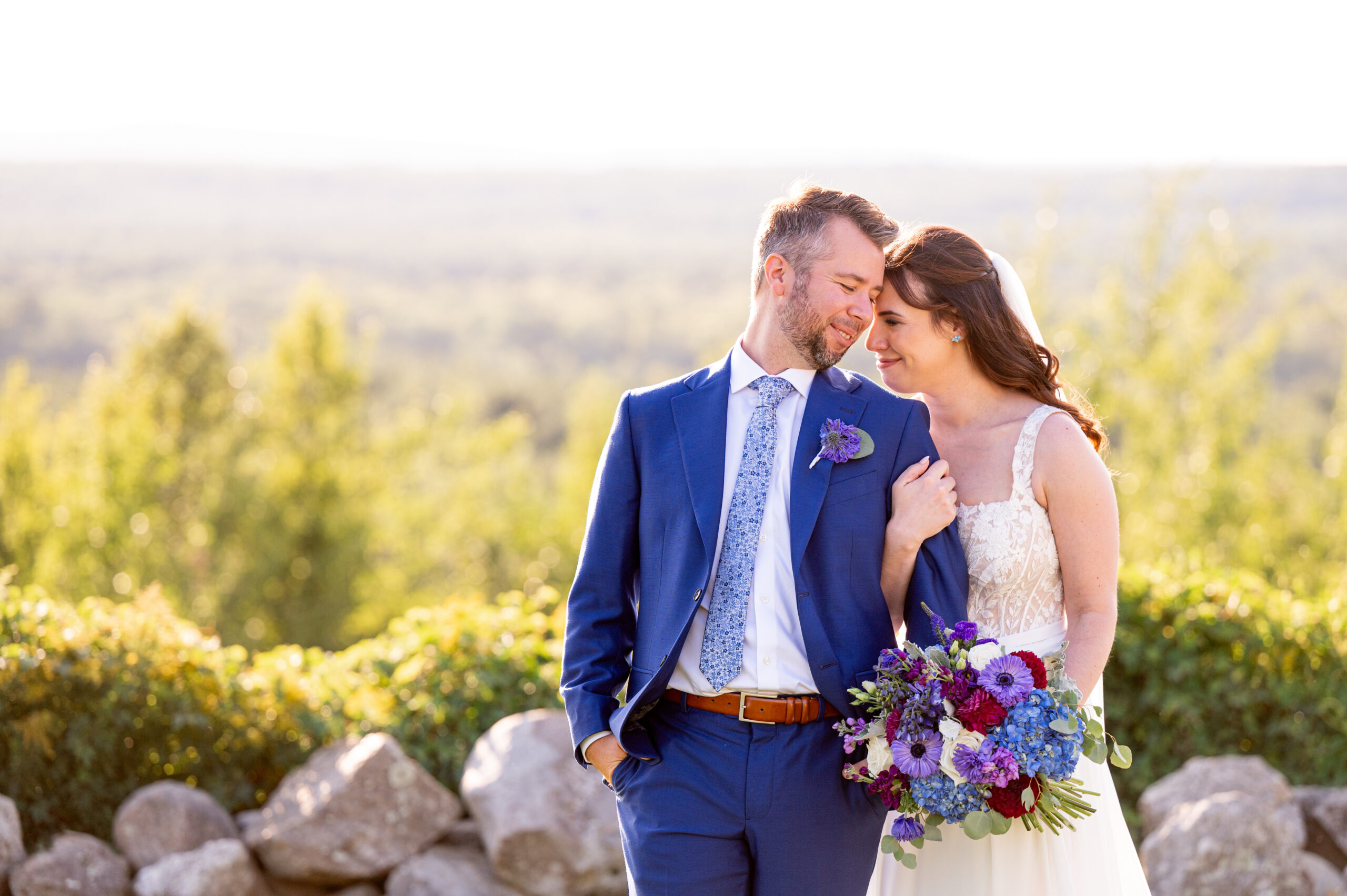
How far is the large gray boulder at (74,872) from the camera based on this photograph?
437 centimetres

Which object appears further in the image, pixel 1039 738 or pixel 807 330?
pixel 807 330

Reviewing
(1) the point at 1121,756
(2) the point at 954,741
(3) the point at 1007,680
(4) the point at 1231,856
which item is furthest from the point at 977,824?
(4) the point at 1231,856

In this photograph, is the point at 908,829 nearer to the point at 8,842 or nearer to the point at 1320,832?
the point at 1320,832

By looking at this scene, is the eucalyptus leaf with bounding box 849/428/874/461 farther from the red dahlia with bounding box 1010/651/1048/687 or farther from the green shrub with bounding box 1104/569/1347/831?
the green shrub with bounding box 1104/569/1347/831

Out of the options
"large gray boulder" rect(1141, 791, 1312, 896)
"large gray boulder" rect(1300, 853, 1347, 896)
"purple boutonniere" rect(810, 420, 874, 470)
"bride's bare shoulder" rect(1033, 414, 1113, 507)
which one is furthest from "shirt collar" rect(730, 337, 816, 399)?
"large gray boulder" rect(1300, 853, 1347, 896)

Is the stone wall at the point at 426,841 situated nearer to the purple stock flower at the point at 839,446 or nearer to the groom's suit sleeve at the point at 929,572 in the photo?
the groom's suit sleeve at the point at 929,572

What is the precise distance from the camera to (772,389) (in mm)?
2984

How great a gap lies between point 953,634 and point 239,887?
3261 millimetres

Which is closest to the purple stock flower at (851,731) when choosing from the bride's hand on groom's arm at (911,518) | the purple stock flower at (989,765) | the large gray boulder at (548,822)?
the purple stock flower at (989,765)

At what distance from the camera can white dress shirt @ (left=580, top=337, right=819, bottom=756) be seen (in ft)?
9.05

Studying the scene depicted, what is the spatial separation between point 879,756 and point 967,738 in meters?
0.20

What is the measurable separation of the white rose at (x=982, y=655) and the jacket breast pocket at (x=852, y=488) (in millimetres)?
461

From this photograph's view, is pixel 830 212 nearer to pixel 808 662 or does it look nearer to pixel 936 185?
pixel 808 662

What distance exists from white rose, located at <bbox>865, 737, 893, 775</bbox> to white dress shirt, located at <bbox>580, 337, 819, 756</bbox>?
0.22 meters
